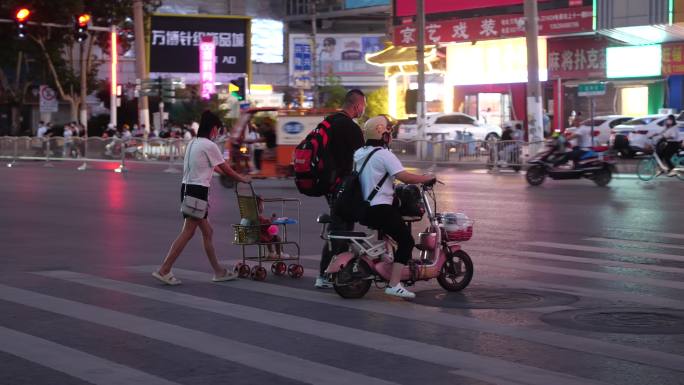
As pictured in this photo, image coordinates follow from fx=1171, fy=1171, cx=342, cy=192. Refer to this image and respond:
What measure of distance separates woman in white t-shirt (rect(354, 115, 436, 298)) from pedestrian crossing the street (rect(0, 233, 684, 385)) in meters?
0.35

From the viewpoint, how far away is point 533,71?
33969mm

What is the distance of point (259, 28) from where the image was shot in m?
86.7

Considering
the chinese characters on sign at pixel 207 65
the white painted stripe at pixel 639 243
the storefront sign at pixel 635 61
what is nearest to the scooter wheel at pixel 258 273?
the white painted stripe at pixel 639 243

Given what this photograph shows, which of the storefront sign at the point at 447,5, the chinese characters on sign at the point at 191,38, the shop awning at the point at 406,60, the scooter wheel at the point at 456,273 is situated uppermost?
the chinese characters on sign at the point at 191,38

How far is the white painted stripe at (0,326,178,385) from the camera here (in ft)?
23.7

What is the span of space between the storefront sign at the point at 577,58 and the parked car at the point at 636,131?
7.28 metres

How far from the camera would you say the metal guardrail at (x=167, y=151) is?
3450 cm

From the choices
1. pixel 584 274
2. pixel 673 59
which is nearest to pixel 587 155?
pixel 584 274

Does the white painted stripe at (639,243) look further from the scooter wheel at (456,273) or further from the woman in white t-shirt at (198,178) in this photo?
the woman in white t-shirt at (198,178)

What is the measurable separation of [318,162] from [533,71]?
78.5 feet

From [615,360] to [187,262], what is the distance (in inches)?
265

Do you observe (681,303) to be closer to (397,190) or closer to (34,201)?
(397,190)

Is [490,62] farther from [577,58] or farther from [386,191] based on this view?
[386,191]

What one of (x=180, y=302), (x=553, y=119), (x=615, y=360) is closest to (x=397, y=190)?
(x=180, y=302)
